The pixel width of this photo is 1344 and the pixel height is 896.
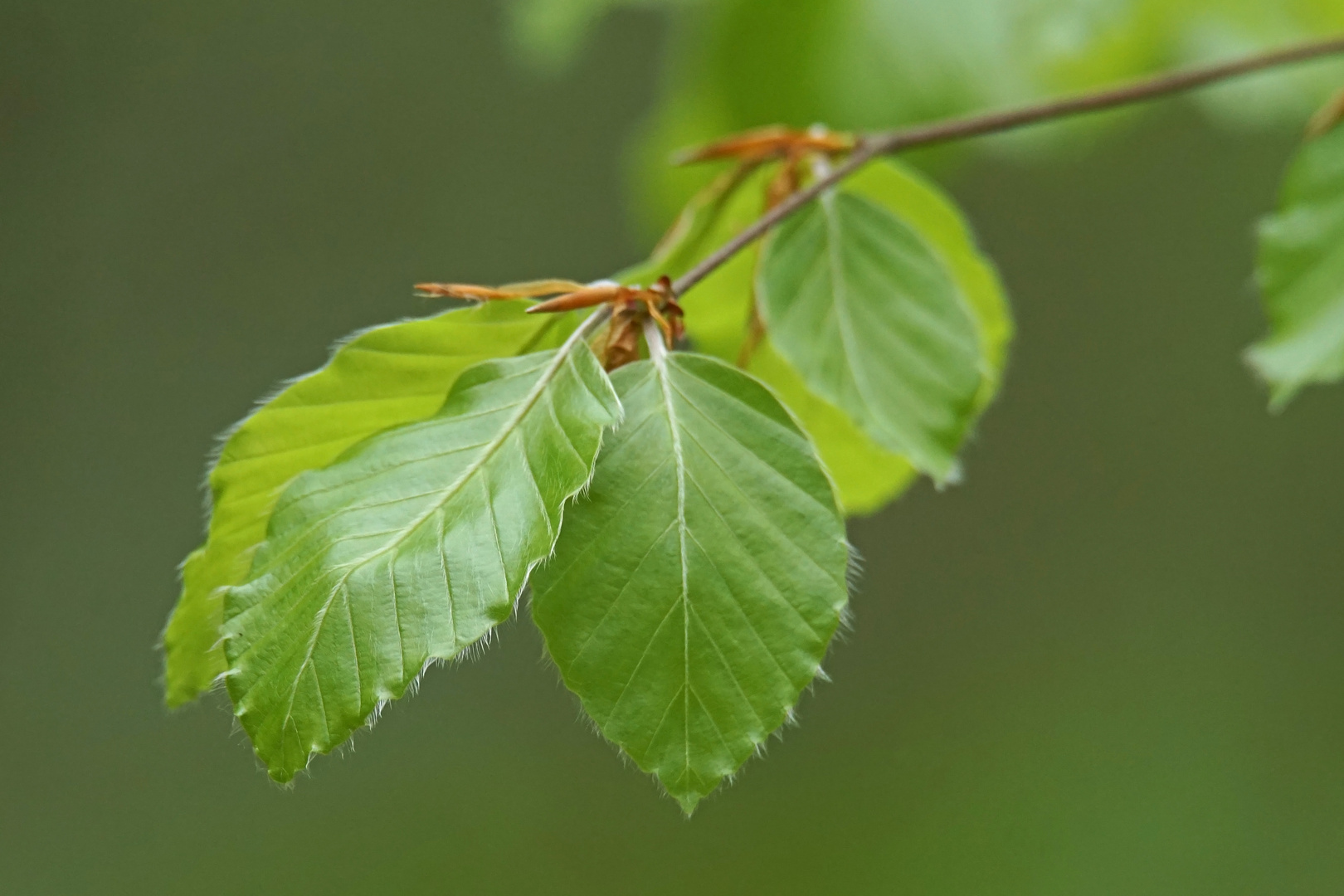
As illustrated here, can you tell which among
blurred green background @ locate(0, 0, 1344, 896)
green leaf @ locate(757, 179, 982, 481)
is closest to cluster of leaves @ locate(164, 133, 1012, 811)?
green leaf @ locate(757, 179, 982, 481)

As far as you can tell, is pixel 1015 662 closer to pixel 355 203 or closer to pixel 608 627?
pixel 355 203

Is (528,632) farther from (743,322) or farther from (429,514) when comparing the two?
(429,514)

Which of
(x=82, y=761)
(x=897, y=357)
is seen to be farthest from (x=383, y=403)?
(x=82, y=761)

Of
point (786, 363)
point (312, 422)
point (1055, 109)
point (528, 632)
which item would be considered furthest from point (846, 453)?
point (528, 632)

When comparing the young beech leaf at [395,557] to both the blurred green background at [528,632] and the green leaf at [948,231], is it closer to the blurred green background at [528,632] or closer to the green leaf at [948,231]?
the green leaf at [948,231]

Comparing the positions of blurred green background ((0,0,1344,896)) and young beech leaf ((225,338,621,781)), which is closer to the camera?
young beech leaf ((225,338,621,781))

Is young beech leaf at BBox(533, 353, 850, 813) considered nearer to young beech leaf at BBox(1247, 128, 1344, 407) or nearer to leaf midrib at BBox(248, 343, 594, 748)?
leaf midrib at BBox(248, 343, 594, 748)
